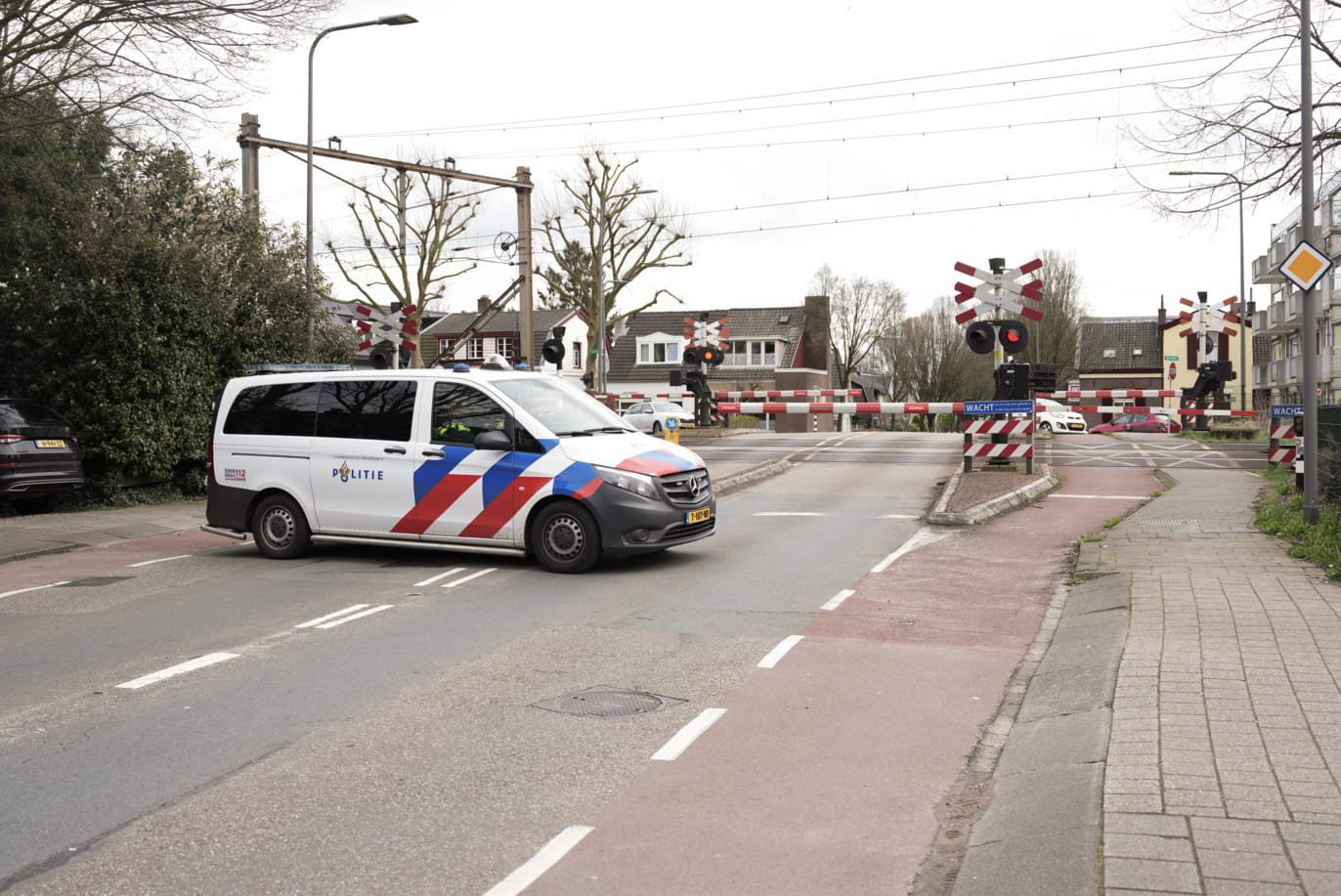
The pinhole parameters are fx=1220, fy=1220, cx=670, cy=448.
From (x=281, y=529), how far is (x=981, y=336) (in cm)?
1280

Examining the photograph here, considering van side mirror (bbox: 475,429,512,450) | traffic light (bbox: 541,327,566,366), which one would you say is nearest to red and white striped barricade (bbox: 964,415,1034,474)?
traffic light (bbox: 541,327,566,366)

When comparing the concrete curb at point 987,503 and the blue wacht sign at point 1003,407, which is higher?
the blue wacht sign at point 1003,407

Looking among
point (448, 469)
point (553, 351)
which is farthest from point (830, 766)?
point (553, 351)

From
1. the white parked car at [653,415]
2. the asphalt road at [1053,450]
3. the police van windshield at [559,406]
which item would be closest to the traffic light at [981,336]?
the asphalt road at [1053,450]

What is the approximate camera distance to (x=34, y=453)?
16453mm

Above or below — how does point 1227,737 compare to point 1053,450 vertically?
below

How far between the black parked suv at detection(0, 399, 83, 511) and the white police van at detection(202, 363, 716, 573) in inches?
197

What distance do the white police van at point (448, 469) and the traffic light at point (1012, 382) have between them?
10.0m

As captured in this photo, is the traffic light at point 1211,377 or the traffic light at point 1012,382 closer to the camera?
the traffic light at point 1012,382

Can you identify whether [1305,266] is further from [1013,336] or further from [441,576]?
[441,576]

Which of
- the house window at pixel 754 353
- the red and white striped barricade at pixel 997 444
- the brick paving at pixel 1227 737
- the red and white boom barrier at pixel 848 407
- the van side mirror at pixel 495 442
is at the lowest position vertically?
the brick paving at pixel 1227 737

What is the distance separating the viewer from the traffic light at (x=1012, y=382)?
20.3m

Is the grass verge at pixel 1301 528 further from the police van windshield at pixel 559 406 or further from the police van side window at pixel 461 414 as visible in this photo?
the police van side window at pixel 461 414

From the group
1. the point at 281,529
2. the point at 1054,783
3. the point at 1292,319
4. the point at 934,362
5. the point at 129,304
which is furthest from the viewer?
the point at 934,362
